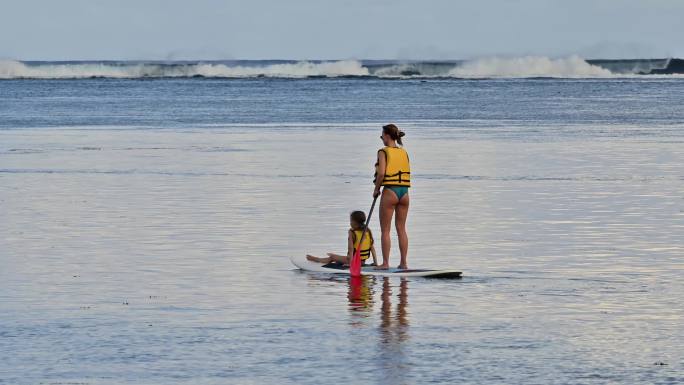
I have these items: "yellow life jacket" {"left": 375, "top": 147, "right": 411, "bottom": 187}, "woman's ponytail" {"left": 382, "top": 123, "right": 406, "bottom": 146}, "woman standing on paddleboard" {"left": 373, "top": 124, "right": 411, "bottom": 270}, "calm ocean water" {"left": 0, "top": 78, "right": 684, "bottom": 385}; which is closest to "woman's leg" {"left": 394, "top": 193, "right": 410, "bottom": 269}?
"woman standing on paddleboard" {"left": 373, "top": 124, "right": 411, "bottom": 270}

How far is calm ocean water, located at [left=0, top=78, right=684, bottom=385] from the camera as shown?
38.3 ft

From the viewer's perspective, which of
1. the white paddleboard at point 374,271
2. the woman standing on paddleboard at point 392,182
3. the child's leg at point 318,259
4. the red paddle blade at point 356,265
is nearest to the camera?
A: the white paddleboard at point 374,271

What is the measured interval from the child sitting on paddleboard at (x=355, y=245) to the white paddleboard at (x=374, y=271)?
107 mm

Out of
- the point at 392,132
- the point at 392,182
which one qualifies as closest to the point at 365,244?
the point at 392,182

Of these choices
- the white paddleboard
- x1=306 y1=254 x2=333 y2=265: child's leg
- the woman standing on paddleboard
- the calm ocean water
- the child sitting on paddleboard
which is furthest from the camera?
x1=306 y1=254 x2=333 y2=265: child's leg

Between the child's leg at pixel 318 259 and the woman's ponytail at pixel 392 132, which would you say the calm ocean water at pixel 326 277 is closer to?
the child's leg at pixel 318 259

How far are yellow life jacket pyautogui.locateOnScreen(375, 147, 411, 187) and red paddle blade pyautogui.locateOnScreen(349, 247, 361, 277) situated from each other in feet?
3.01

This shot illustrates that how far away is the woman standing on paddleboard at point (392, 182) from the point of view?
17.0 metres

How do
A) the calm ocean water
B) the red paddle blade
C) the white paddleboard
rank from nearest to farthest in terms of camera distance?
the calm ocean water, the white paddleboard, the red paddle blade

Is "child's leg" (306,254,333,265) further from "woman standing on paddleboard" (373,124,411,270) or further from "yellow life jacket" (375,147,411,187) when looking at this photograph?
"yellow life jacket" (375,147,411,187)

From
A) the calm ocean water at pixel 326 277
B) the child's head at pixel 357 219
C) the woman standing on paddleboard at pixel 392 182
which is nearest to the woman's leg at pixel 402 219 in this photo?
→ the woman standing on paddleboard at pixel 392 182

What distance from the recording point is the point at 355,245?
677 inches

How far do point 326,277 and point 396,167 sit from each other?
4.74 ft

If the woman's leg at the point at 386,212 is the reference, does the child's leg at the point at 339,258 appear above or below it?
below
